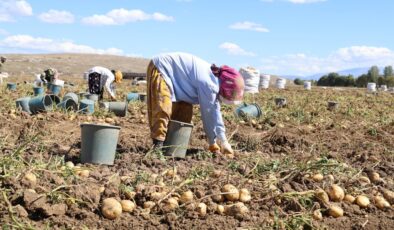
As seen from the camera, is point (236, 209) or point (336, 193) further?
point (336, 193)

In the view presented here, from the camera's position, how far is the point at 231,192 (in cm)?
335

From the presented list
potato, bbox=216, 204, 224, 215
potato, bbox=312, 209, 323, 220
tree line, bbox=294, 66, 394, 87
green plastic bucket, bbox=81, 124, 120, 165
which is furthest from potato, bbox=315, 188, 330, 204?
tree line, bbox=294, 66, 394, 87

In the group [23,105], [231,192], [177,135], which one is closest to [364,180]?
[231,192]

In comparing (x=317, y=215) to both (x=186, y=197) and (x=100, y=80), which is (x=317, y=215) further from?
(x=100, y=80)

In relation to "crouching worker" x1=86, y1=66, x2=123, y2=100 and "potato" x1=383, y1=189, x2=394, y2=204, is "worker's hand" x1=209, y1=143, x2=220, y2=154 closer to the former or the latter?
"potato" x1=383, y1=189, x2=394, y2=204

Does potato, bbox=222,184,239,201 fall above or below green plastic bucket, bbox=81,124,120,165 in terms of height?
→ below

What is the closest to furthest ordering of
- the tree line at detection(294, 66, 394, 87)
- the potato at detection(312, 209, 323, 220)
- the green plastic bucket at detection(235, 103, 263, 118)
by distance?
the potato at detection(312, 209, 323, 220), the green plastic bucket at detection(235, 103, 263, 118), the tree line at detection(294, 66, 394, 87)

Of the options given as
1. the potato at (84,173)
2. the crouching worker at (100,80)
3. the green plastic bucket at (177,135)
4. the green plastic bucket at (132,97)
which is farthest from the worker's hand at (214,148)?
the crouching worker at (100,80)

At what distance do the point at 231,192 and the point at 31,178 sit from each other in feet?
3.88

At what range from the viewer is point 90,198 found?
3.06 metres

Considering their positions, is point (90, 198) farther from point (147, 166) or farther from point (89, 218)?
point (147, 166)

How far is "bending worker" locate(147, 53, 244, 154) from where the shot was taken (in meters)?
4.52

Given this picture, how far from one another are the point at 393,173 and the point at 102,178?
2.45 meters

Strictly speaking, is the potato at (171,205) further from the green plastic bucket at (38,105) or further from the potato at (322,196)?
the green plastic bucket at (38,105)
